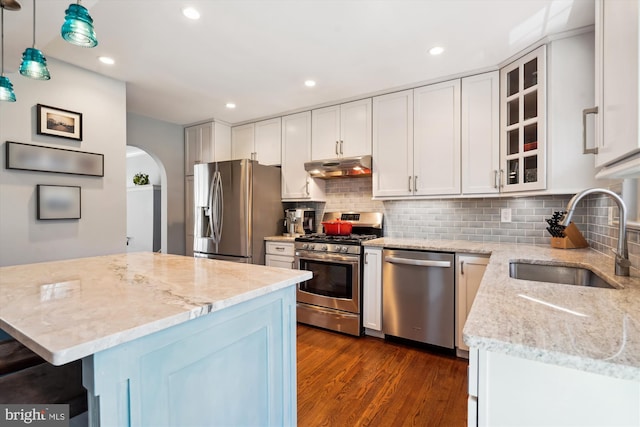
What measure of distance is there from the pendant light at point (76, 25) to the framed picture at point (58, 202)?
1796 mm

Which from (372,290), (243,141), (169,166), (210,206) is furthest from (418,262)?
(169,166)

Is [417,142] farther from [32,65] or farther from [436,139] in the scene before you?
[32,65]

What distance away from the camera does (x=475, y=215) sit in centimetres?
293

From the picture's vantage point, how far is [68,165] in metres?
2.54

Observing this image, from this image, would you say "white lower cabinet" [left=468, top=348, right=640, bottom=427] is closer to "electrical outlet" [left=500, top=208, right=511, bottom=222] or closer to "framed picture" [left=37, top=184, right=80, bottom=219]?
"electrical outlet" [left=500, top=208, right=511, bottom=222]

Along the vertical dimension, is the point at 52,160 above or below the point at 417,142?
below

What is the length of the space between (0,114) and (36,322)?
93.4 inches

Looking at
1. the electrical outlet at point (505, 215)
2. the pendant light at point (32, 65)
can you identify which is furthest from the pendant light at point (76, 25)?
the electrical outlet at point (505, 215)

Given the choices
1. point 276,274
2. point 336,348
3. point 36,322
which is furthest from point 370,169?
point 36,322

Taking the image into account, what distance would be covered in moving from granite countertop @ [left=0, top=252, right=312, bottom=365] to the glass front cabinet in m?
1.99

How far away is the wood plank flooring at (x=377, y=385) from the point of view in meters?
1.77

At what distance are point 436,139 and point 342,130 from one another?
103 centimetres

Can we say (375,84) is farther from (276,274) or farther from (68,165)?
(68,165)

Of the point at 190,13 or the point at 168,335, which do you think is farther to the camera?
the point at 190,13
